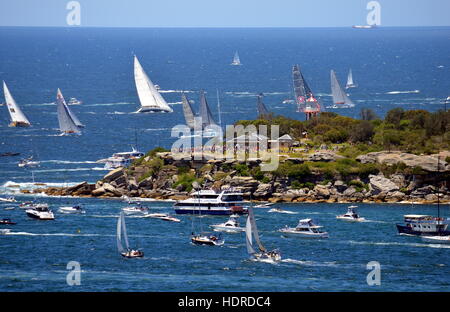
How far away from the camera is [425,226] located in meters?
84.9

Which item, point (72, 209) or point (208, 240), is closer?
point (208, 240)

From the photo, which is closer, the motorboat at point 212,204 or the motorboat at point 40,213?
the motorboat at point 40,213

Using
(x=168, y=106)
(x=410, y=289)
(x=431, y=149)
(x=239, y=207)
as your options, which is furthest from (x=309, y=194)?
(x=168, y=106)

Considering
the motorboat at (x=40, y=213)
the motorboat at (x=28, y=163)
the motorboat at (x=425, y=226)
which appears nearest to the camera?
the motorboat at (x=425, y=226)

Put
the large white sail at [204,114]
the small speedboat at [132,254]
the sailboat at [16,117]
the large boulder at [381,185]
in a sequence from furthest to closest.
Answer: the sailboat at [16,117] → the large white sail at [204,114] → the large boulder at [381,185] → the small speedboat at [132,254]

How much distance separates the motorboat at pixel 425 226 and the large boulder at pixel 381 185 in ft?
42.2

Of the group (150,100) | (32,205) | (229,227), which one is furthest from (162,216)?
(150,100)

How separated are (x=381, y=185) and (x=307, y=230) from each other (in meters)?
15.7

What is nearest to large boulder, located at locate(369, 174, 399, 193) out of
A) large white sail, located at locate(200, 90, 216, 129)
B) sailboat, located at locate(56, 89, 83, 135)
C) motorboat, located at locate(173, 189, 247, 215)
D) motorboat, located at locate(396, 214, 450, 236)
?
motorboat, located at locate(173, 189, 247, 215)

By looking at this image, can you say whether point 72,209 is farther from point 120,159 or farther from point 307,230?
point 120,159

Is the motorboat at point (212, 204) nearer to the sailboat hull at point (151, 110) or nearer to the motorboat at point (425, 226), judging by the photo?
the motorboat at point (425, 226)

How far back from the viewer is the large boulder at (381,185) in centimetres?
9819

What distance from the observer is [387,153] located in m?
104

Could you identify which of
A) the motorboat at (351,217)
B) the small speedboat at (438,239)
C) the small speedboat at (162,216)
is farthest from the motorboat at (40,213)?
the small speedboat at (438,239)
